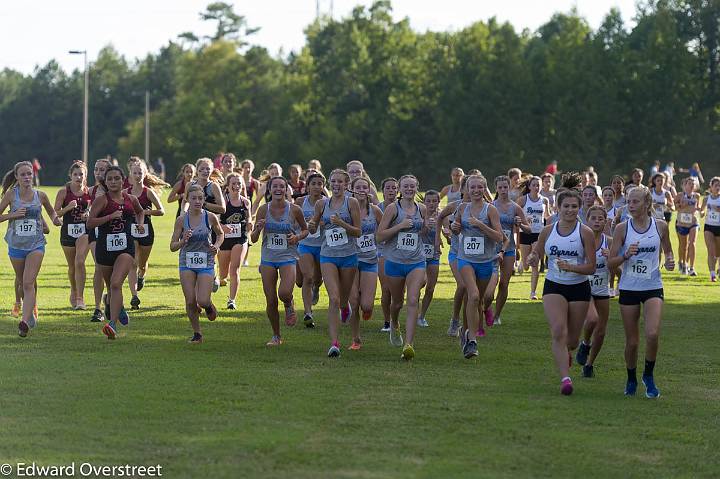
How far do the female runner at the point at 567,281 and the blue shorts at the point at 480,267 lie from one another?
2.14 metres

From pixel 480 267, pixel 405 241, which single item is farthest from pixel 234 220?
pixel 480 267

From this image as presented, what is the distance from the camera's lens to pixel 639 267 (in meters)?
10.9

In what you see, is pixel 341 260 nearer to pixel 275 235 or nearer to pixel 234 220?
pixel 275 235

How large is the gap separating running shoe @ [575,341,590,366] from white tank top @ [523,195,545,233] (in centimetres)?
749

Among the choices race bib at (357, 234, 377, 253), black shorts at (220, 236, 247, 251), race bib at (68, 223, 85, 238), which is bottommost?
black shorts at (220, 236, 247, 251)

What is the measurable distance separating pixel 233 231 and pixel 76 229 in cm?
224

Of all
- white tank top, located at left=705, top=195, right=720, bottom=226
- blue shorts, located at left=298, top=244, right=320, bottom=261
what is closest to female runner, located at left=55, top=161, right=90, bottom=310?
blue shorts, located at left=298, top=244, right=320, bottom=261

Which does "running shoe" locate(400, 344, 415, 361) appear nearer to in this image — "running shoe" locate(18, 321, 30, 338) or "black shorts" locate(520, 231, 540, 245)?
"running shoe" locate(18, 321, 30, 338)

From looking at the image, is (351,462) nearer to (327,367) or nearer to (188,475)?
(188,475)

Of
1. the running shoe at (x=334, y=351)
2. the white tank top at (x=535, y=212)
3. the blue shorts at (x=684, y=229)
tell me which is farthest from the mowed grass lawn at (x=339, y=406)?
the blue shorts at (x=684, y=229)

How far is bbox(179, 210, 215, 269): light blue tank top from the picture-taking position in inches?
544

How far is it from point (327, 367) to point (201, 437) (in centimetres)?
360

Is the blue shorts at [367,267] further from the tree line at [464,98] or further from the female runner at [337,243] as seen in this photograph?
the tree line at [464,98]

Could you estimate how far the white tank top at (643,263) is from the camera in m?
10.9
